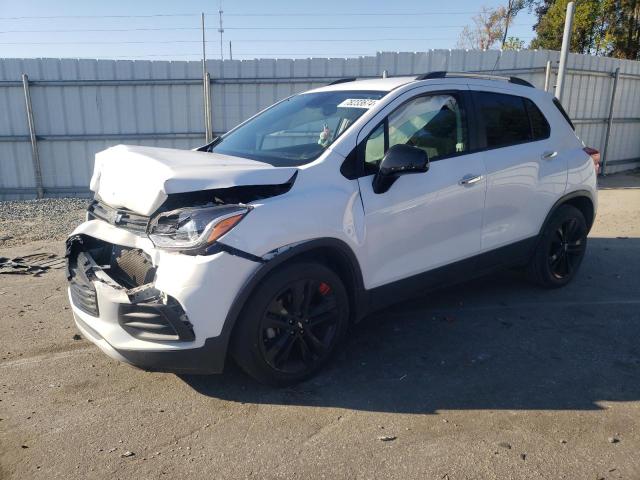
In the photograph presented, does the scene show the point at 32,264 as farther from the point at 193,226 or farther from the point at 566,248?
the point at 566,248

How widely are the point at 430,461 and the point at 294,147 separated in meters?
2.21

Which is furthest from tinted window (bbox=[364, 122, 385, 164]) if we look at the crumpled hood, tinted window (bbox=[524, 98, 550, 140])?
tinted window (bbox=[524, 98, 550, 140])

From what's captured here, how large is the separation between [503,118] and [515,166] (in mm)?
420

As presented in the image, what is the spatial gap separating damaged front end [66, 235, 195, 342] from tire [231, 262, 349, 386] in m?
0.37

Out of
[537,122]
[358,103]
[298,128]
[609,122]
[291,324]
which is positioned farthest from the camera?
[609,122]

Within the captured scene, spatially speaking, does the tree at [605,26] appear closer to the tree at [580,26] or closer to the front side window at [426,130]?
the tree at [580,26]

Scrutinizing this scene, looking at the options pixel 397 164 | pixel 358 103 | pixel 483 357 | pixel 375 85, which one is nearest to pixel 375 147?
pixel 397 164

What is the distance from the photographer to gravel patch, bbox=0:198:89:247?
7.71 meters

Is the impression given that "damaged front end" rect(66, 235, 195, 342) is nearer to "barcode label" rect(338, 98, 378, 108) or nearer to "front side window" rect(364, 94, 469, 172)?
"front side window" rect(364, 94, 469, 172)

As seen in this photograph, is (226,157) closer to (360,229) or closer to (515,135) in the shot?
(360,229)

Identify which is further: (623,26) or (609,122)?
(623,26)

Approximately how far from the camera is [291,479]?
2.62m

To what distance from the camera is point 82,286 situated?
3.35 metres

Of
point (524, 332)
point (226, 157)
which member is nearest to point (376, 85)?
point (226, 157)
